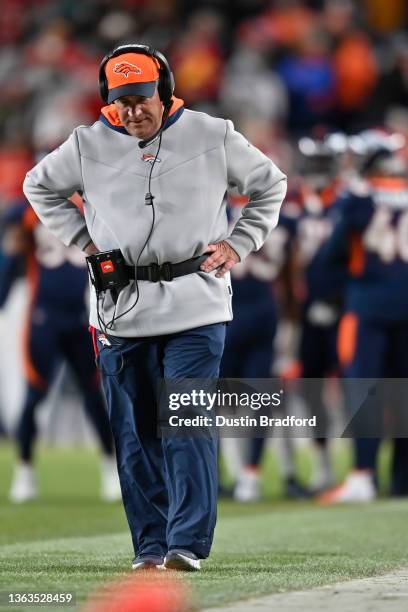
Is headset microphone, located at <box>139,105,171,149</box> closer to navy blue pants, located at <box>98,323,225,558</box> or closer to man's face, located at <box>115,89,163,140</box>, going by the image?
man's face, located at <box>115,89,163,140</box>

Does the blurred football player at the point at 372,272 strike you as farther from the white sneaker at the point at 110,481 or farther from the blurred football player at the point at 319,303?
the white sneaker at the point at 110,481

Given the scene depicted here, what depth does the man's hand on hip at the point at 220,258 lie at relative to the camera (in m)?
6.24

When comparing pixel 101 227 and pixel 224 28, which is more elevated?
pixel 224 28

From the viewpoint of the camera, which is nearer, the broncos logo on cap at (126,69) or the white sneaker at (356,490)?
the broncos logo on cap at (126,69)

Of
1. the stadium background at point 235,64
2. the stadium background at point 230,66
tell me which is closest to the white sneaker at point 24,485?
the stadium background at point 230,66

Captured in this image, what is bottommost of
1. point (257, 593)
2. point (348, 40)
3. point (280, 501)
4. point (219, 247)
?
point (280, 501)

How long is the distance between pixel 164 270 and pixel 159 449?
2.31 ft

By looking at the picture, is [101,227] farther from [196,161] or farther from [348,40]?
[348,40]

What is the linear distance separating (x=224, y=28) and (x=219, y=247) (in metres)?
14.9

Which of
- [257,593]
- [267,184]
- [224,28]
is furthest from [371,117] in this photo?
[257,593]

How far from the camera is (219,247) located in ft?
20.6

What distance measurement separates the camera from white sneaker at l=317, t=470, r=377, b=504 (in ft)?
37.4

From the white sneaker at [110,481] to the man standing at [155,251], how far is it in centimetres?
537

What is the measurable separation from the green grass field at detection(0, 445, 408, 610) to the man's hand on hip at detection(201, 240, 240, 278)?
1.13 metres
